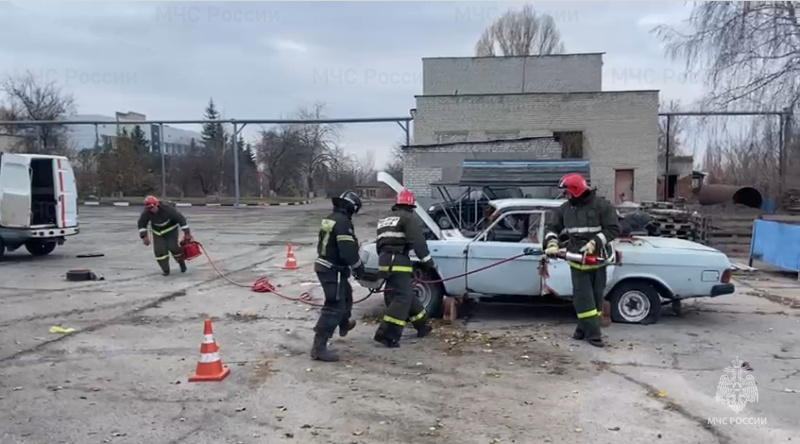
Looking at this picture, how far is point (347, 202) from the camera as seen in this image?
6.42m

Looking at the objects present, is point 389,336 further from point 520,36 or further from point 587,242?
point 520,36

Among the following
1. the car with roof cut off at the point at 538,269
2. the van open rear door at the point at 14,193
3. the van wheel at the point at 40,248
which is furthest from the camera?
the van wheel at the point at 40,248

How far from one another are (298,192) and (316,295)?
5665 cm

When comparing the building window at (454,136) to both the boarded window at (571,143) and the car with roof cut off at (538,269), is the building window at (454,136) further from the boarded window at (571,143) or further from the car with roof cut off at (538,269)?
the car with roof cut off at (538,269)

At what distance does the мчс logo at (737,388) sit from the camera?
16.8 ft

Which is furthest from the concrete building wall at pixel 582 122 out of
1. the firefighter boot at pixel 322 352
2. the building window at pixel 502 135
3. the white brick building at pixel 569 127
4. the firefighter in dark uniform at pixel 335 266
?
the firefighter boot at pixel 322 352

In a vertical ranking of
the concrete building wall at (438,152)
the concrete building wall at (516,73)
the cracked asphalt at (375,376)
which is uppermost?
the concrete building wall at (516,73)

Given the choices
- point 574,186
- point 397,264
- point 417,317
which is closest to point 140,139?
point 417,317

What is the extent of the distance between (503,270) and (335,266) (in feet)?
8.21

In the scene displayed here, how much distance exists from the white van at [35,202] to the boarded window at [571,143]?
19448mm

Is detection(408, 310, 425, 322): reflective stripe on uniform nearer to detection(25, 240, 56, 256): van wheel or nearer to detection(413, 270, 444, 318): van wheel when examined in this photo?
detection(413, 270, 444, 318): van wheel

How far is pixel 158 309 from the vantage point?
8.92m

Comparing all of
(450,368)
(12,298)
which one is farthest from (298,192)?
(450,368)

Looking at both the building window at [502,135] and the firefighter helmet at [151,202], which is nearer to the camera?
the firefighter helmet at [151,202]
